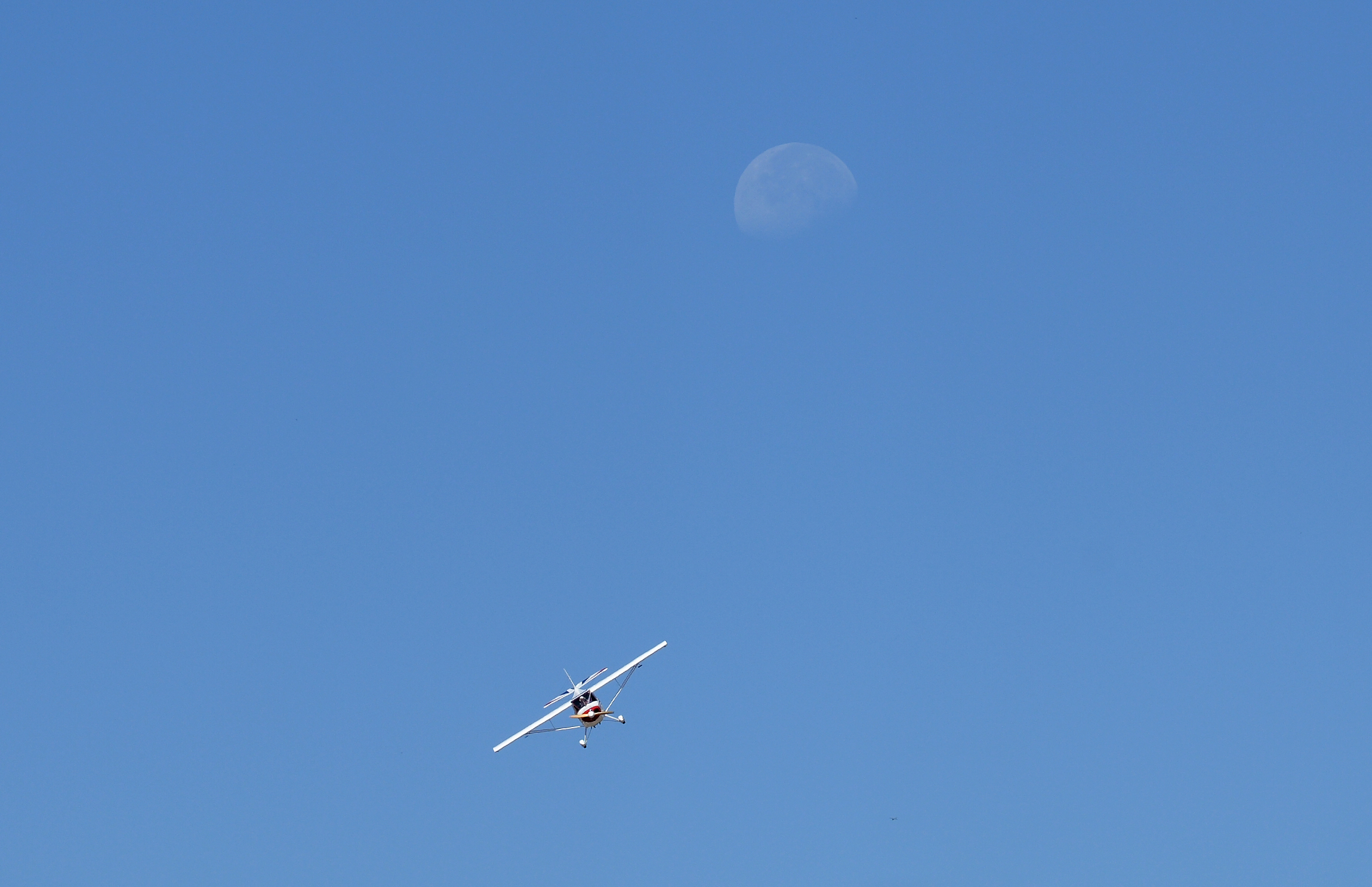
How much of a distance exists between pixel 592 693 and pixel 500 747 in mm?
14381

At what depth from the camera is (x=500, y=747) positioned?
531 feet

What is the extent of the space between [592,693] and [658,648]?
12742 mm

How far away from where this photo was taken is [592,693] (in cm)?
16025

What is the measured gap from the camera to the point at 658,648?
16875 centimetres

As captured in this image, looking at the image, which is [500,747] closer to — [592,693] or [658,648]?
[592,693]

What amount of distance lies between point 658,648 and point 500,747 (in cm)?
2470

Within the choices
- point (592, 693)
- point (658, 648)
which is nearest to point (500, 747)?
point (592, 693)
